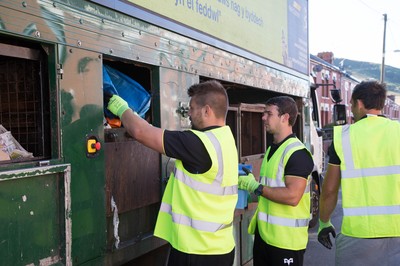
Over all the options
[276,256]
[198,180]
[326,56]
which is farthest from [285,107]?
[326,56]

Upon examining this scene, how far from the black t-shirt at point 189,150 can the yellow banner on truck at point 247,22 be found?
81cm

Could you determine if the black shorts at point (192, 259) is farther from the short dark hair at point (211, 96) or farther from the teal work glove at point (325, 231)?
the teal work glove at point (325, 231)

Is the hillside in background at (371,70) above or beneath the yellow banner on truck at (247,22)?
above

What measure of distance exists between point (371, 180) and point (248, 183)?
86 cm

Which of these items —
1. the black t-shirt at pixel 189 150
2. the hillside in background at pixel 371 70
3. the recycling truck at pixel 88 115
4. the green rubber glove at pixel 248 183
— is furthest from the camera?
the hillside in background at pixel 371 70

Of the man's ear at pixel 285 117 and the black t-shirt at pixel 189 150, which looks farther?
the man's ear at pixel 285 117

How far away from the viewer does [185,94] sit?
2.91 metres

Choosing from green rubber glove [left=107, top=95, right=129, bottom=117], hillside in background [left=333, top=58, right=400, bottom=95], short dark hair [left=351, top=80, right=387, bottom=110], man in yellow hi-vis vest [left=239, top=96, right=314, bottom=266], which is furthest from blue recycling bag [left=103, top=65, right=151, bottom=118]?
hillside in background [left=333, top=58, right=400, bottom=95]

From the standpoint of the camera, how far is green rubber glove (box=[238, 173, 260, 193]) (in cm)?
302

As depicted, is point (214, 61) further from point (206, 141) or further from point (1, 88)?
point (1, 88)

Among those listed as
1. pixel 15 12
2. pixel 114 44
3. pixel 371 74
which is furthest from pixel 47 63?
pixel 371 74

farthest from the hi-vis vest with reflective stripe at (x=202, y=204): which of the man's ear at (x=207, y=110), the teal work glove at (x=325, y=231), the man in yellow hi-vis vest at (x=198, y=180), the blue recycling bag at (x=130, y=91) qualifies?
the teal work glove at (x=325, y=231)

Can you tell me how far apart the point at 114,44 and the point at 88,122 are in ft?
1.58

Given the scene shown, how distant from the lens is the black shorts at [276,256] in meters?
2.90
